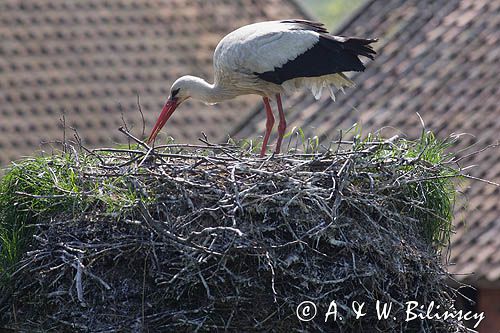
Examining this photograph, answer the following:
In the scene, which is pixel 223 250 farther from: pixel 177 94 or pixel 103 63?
pixel 103 63

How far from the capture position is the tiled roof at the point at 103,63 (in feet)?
39.5

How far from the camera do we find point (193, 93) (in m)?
7.11

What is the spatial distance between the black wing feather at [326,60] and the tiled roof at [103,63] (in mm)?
5073

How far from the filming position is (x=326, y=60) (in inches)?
268

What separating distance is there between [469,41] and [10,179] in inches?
221

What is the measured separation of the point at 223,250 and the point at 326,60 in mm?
1978

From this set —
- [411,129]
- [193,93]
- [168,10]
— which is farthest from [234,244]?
[168,10]

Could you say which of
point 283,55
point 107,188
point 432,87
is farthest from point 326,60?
point 432,87

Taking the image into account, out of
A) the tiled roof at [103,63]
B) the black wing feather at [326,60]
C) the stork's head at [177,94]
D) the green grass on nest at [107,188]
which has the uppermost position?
the black wing feather at [326,60]

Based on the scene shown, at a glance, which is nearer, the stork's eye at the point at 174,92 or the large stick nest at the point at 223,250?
the large stick nest at the point at 223,250

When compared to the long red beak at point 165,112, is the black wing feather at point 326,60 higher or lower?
higher

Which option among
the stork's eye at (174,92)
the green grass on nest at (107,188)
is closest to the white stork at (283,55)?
the stork's eye at (174,92)

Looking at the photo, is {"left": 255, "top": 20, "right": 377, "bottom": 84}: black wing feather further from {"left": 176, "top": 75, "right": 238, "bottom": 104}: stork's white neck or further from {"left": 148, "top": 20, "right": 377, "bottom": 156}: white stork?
{"left": 176, "top": 75, "right": 238, "bottom": 104}: stork's white neck

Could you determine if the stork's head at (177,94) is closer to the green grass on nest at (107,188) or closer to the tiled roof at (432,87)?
the green grass on nest at (107,188)
